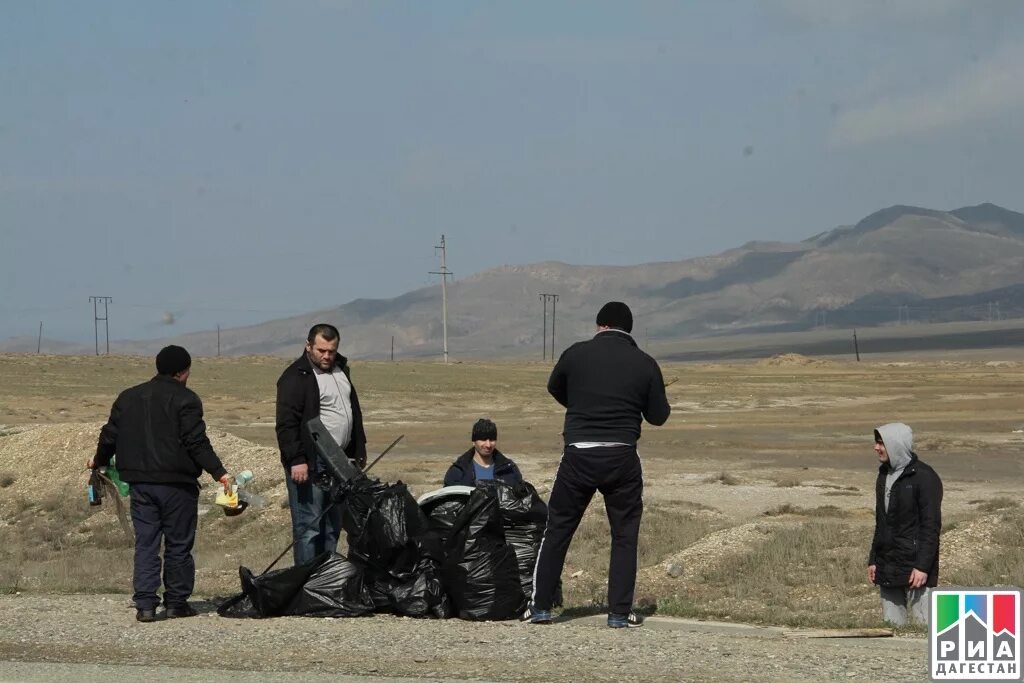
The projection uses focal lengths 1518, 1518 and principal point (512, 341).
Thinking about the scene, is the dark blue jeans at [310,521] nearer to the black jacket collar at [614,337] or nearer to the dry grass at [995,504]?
the black jacket collar at [614,337]

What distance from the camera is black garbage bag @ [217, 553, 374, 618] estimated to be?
9.31 metres

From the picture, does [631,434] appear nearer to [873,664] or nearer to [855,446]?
[873,664]

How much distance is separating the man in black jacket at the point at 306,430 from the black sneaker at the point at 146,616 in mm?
1016

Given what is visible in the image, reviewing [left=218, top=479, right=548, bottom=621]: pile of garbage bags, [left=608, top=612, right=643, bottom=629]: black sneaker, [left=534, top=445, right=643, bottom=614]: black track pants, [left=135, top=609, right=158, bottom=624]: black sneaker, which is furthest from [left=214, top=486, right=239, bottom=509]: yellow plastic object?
[left=608, top=612, right=643, bottom=629]: black sneaker

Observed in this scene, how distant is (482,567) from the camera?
9.34 m

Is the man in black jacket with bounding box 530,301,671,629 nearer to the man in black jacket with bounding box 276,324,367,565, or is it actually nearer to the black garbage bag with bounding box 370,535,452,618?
the black garbage bag with bounding box 370,535,452,618

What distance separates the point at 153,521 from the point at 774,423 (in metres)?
36.3

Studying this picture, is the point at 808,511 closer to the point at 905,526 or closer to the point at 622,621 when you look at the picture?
the point at 905,526

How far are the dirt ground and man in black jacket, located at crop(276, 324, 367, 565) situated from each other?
1829mm

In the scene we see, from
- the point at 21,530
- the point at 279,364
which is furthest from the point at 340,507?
the point at 279,364

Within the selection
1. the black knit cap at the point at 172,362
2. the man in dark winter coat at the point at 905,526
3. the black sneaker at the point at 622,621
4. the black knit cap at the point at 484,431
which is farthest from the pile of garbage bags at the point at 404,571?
the man in dark winter coat at the point at 905,526

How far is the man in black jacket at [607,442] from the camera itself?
8828mm

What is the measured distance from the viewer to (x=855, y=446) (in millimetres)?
35062

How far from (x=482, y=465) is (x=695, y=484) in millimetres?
14154
